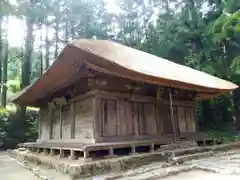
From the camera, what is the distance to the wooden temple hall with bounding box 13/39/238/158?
18.4 feet

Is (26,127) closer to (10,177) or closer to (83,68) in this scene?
(10,177)

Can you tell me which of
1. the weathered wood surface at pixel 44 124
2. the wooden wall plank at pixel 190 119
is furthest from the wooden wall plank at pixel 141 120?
the weathered wood surface at pixel 44 124

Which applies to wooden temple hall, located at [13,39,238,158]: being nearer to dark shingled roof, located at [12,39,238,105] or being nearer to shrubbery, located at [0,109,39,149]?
dark shingled roof, located at [12,39,238,105]

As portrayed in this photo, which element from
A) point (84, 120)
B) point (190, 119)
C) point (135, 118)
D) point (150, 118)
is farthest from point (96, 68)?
point (190, 119)

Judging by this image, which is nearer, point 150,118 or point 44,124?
point 150,118

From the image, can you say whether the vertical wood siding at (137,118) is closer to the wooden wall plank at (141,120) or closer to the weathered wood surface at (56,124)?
the wooden wall plank at (141,120)

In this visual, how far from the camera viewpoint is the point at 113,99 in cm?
682

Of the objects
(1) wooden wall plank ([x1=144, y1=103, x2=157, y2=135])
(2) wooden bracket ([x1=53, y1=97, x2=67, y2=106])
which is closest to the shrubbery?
(2) wooden bracket ([x1=53, y1=97, x2=67, y2=106])

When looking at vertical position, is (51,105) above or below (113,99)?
above

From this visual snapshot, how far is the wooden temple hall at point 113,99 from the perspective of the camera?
221 inches

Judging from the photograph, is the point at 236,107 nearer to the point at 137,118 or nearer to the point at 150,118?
the point at 150,118

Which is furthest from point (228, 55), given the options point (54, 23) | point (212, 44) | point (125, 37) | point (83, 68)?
point (54, 23)

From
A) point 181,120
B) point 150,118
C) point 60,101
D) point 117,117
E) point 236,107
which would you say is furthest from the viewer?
point 236,107

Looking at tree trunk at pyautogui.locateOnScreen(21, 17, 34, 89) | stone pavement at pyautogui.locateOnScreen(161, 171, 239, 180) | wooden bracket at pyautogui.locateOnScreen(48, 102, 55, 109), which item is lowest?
stone pavement at pyautogui.locateOnScreen(161, 171, 239, 180)
